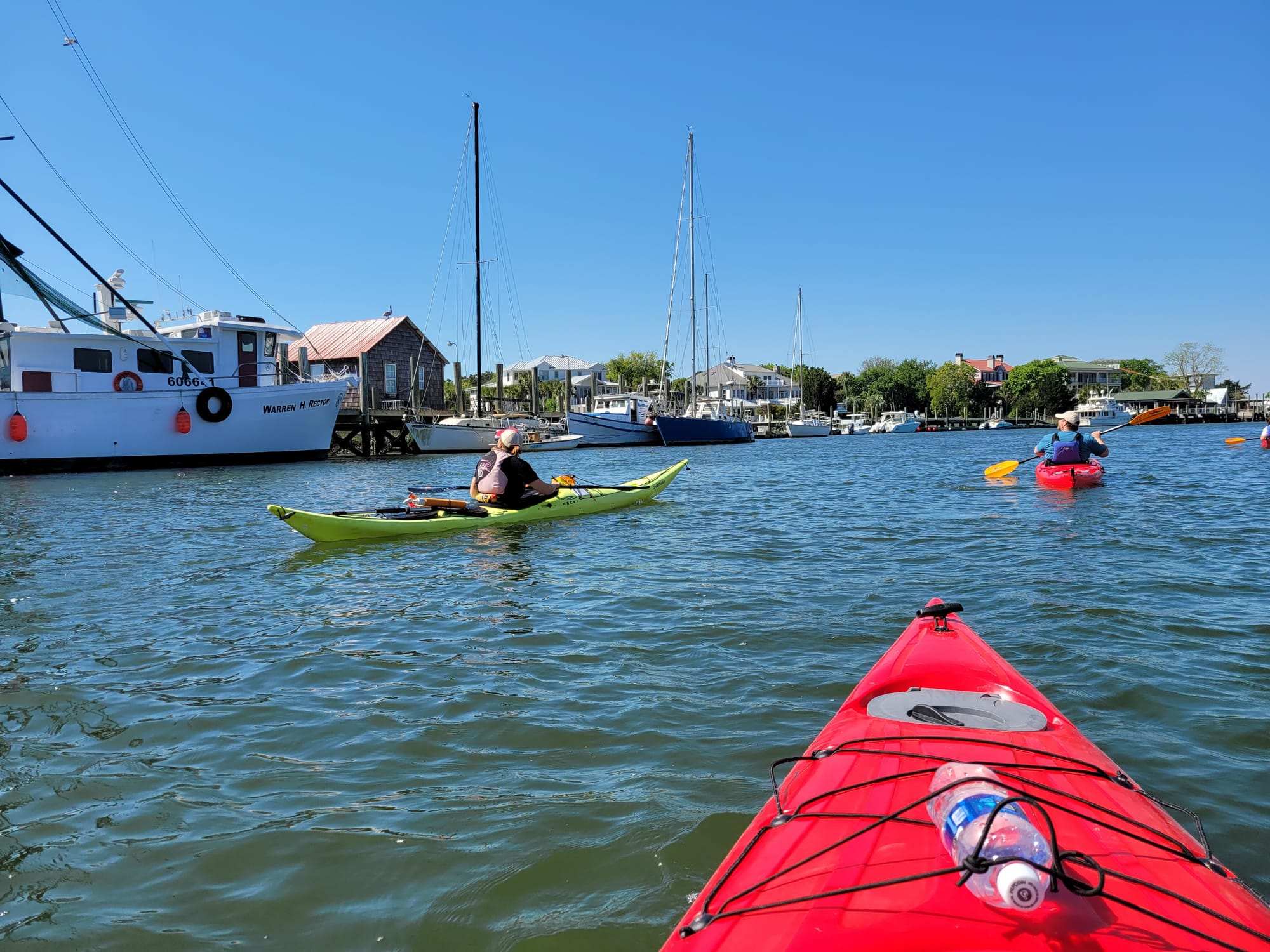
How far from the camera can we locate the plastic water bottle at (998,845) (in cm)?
186

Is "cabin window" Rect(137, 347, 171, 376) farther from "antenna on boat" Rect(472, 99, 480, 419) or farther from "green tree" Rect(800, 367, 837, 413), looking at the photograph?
"green tree" Rect(800, 367, 837, 413)

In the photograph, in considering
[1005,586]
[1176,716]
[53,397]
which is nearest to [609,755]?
[1176,716]

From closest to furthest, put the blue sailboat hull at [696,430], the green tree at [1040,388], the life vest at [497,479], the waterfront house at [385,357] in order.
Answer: the life vest at [497,479], the waterfront house at [385,357], the blue sailboat hull at [696,430], the green tree at [1040,388]

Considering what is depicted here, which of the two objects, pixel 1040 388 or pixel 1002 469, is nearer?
pixel 1002 469

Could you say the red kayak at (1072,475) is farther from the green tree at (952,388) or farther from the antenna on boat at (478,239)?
the green tree at (952,388)

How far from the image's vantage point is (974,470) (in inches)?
918

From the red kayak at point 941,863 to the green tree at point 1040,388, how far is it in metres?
108

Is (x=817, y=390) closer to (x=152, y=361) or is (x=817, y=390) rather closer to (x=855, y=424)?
(x=855, y=424)

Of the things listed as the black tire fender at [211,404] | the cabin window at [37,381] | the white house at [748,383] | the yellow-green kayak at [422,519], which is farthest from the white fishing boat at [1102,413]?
the cabin window at [37,381]

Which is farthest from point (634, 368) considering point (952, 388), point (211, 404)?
point (211, 404)

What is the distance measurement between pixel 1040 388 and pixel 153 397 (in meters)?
101

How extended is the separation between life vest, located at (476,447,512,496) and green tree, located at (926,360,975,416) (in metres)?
100

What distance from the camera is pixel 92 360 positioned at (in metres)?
24.8

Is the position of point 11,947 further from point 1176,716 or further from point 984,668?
point 1176,716
